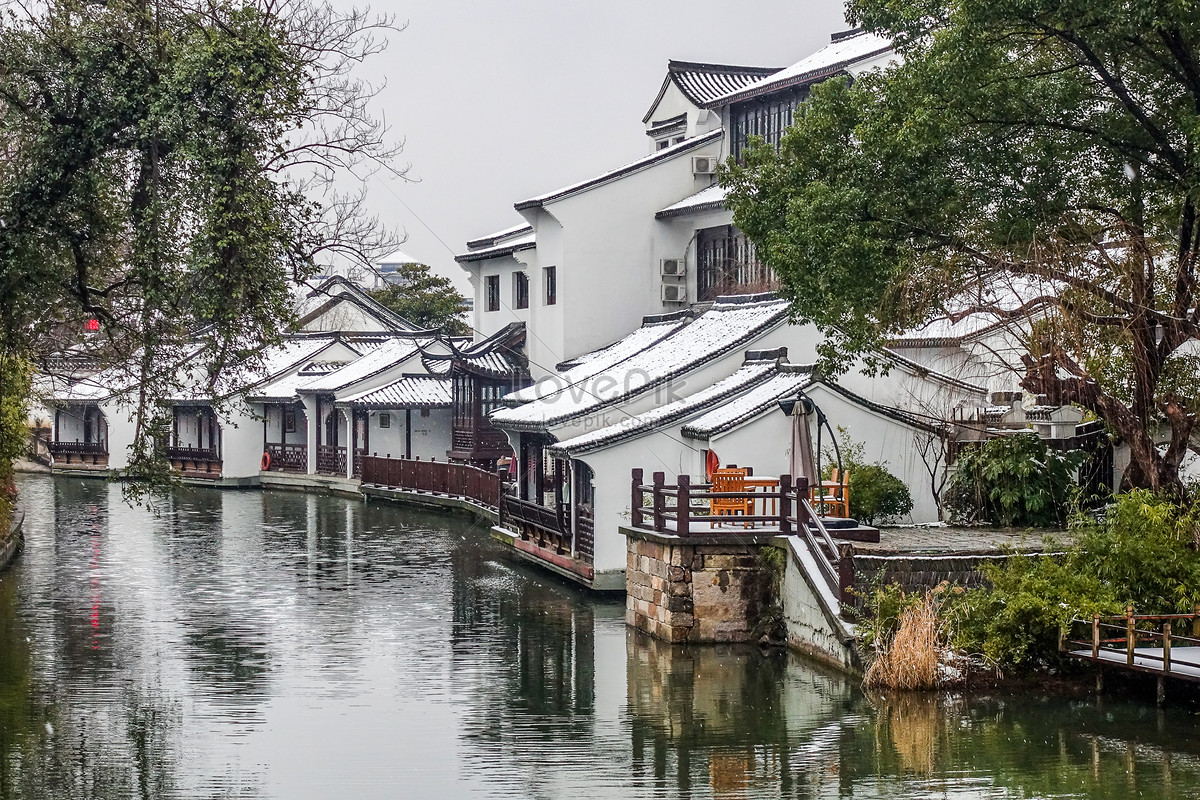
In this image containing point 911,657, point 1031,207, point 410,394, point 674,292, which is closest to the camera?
point 911,657

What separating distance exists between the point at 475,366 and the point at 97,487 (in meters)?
19.1

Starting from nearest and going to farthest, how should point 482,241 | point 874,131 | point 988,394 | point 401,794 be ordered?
point 401,794 < point 874,131 < point 988,394 < point 482,241

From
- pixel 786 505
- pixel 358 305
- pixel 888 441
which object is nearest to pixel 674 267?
pixel 888 441

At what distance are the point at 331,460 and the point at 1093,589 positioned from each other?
127 ft

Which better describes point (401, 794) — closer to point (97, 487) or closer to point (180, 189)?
point (180, 189)

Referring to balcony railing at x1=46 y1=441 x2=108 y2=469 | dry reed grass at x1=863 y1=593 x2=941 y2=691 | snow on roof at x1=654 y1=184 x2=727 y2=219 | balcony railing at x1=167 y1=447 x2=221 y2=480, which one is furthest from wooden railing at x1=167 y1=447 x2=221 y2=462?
dry reed grass at x1=863 y1=593 x2=941 y2=691

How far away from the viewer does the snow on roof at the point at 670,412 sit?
83.8ft

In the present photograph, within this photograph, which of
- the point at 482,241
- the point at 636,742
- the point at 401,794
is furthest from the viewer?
the point at 482,241

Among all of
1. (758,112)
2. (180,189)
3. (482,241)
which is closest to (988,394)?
(758,112)

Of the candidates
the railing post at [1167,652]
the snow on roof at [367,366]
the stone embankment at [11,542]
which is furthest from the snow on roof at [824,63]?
the stone embankment at [11,542]

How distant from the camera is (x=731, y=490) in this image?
22422 mm

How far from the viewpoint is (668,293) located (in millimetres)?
38500

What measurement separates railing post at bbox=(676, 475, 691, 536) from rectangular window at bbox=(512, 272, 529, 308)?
22160 millimetres

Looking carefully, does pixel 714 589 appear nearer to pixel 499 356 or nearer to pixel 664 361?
pixel 664 361
